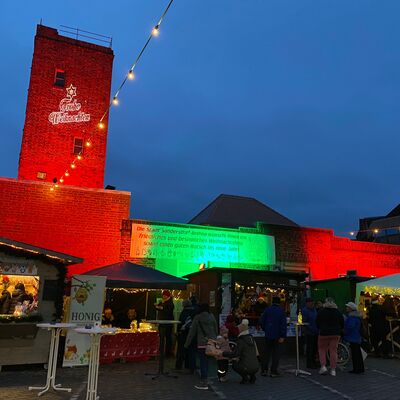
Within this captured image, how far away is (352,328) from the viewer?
9.56 metres

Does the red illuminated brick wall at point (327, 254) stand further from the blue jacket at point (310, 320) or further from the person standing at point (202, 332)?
→ the person standing at point (202, 332)

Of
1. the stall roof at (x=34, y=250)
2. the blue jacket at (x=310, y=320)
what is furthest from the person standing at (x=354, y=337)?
the stall roof at (x=34, y=250)

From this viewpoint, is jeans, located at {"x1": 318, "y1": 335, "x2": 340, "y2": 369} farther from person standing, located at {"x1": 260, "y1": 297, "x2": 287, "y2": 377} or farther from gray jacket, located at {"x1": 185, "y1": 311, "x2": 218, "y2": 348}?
gray jacket, located at {"x1": 185, "y1": 311, "x2": 218, "y2": 348}

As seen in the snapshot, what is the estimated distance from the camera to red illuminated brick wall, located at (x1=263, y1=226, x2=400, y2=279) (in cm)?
1750

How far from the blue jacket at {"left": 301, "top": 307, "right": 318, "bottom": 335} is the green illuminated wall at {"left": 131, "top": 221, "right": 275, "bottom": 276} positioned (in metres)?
5.80

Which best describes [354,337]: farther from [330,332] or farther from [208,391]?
[208,391]

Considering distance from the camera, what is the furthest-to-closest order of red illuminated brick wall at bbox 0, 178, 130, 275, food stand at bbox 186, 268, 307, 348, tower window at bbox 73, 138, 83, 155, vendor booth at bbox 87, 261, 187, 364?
tower window at bbox 73, 138, 83, 155 < red illuminated brick wall at bbox 0, 178, 130, 275 < food stand at bbox 186, 268, 307, 348 < vendor booth at bbox 87, 261, 187, 364

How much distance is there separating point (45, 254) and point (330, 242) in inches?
504

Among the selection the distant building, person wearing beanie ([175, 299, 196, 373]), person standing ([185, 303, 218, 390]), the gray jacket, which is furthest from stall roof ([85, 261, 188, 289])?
the distant building

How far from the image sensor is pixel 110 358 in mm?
10172

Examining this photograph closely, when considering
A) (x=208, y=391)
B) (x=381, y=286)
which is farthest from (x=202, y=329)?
(x=381, y=286)

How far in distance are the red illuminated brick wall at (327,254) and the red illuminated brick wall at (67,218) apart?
629 centimetres

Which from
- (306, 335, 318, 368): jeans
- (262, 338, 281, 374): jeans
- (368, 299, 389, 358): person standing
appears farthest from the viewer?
(368, 299, 389, 358): person standing

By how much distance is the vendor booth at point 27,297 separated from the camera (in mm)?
9062
